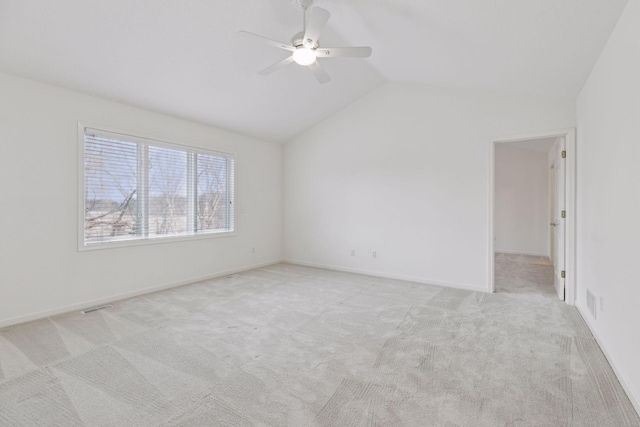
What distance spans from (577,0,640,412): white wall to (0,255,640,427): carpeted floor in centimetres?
26

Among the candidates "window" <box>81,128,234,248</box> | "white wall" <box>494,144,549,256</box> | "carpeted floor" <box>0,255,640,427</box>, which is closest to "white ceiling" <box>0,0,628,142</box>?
"window" <box>81,128,234,248</box>

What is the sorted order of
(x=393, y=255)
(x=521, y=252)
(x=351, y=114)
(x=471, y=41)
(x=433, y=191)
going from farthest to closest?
1. (x=521, y=252)
2. (x=351, y=114)
3. (x=393, y=255)
4. (x=433, y=191)
5. (x=471, y=41)

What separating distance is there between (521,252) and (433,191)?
4.38m

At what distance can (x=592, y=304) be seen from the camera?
2807mm

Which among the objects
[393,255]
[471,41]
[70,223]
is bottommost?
[393,255]

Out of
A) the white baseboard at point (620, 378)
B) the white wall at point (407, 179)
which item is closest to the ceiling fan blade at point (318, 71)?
the white wall at point (407, 179)

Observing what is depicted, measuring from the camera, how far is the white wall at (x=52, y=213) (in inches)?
115

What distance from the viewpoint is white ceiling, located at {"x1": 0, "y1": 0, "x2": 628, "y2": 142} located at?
2.35 m

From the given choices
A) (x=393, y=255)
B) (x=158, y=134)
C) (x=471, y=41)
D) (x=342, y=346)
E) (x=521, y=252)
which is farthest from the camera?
(x=521, y=252)

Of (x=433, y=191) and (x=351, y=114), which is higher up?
(x=351, y=114)

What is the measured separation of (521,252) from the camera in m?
7.21

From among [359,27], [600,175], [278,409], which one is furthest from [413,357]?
[359,27]

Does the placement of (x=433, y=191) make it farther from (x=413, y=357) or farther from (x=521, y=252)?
(x=521, y=252)

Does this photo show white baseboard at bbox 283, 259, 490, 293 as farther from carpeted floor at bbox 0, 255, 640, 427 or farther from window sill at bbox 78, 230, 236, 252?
window sill at bbox 78, 230, 236, 252
